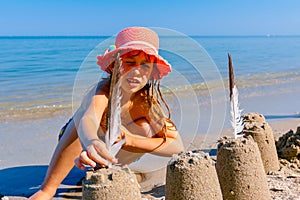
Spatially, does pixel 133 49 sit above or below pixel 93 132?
above

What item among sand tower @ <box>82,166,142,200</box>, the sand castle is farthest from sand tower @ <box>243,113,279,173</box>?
sand tower @ <box>82,166,142,200</box>

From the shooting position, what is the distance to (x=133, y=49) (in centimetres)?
313

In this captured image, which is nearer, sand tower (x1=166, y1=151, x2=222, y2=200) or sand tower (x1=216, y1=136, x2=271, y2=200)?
sand tower (x1=166, y1=151, x2=222, y2=200)

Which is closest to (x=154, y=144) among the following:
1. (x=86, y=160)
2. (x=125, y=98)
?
(x=125, y=98)

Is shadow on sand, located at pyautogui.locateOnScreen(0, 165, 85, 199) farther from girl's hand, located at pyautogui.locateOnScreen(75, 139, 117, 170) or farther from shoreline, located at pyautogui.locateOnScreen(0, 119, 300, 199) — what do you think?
girl's hand, located at pyautogui.locateOnScreen(75, 139, 117, 170)

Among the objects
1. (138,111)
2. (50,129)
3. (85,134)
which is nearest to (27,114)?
(50,129)

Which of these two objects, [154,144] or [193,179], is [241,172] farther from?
[154,144]

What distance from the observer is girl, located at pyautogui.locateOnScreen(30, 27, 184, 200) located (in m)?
3.18

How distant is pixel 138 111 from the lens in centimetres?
380

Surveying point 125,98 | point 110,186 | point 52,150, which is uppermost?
point 125,98

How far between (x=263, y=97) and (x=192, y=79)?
10.4 feet

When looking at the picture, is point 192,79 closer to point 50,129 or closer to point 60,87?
point 60,87

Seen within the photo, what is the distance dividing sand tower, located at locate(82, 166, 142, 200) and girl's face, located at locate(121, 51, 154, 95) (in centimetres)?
136

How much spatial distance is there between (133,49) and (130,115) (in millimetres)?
871
